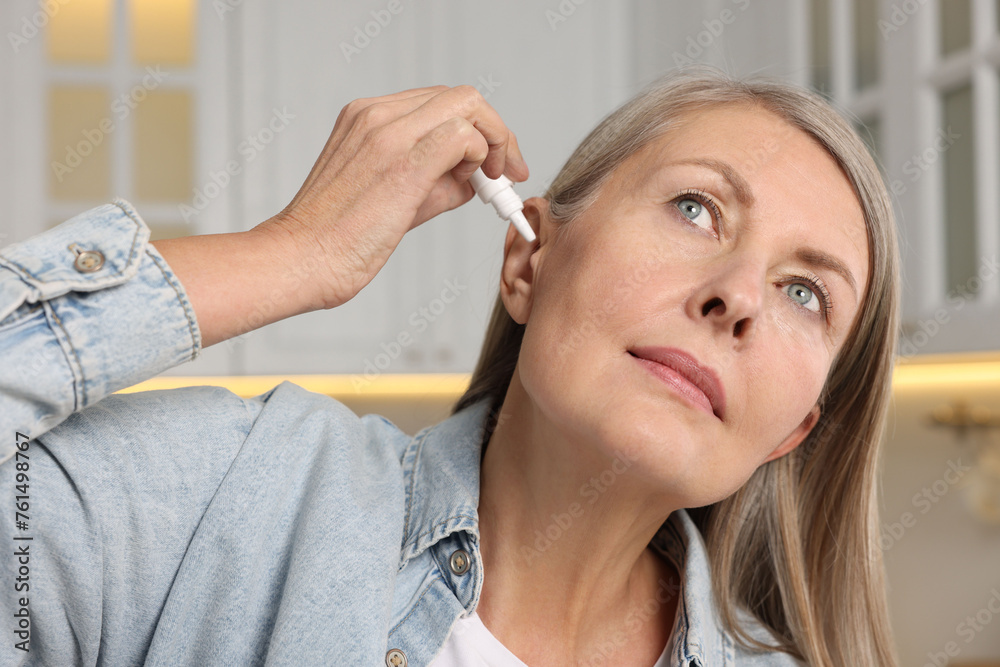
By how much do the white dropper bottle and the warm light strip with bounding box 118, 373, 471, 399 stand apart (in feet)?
5.24

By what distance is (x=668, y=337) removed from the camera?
83 centimetres

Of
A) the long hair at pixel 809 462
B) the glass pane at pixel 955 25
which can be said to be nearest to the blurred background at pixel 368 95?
the glass pane at pixel 955 25

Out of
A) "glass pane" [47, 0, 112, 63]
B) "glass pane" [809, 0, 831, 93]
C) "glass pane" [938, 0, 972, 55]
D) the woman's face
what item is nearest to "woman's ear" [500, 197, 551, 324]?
the woman's face

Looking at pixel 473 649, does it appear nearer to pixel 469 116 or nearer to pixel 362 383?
pixel 469 116

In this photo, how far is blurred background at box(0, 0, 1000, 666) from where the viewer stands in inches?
87.4

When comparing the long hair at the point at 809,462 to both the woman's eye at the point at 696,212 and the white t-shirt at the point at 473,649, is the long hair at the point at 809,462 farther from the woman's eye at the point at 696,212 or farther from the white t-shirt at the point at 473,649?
the white t-shirt at the point at 473,649

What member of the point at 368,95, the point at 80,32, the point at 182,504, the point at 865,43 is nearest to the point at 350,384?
the point at 368,95

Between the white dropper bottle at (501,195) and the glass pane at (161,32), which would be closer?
the white dropper bottle at (501,195)

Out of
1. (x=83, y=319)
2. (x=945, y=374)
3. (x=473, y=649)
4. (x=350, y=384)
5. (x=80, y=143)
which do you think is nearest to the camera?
(x=83, y=319)

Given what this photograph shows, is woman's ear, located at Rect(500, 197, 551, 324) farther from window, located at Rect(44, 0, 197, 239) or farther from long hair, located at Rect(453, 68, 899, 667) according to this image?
window, located at Rect(44, 0, 197, 239)

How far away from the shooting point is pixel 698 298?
2.76 ft

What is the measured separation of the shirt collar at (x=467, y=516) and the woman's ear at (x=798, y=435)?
161 mm

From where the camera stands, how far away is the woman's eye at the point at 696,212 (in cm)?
92

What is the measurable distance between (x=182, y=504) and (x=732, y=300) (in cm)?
59
